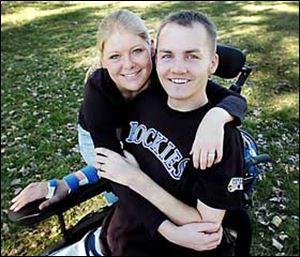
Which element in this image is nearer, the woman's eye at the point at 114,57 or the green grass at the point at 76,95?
the woman's eye at the point at 114,57

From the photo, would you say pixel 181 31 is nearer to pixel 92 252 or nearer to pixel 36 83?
pixel 92 252

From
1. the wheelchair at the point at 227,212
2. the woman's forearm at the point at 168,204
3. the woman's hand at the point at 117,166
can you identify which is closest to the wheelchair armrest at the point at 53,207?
the wheelchair at the point at 227,212

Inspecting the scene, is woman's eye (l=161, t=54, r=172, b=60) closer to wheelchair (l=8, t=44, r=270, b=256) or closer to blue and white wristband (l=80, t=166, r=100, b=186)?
wheelchair (l=8, t=44, r=270, b=256)

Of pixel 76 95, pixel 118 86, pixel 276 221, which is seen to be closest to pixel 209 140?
pixel 118 86

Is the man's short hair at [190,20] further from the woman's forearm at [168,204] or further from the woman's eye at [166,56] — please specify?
the woman's forearm at [168,204]

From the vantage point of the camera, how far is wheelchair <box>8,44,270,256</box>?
2.39 m

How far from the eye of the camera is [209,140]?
2027mm

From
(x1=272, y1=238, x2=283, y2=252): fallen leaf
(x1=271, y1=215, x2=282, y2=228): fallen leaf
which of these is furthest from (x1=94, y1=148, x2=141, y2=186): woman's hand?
(x1=271, y1=215, x2=282, y2=228): fallen leaf

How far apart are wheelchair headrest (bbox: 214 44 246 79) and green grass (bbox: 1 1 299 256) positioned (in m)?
1.68

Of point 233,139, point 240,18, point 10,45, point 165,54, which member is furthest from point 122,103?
point 240,18

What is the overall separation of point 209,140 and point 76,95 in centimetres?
491

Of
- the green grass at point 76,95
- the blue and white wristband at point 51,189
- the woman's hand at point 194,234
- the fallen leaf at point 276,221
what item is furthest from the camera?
the green grass at point 76,95

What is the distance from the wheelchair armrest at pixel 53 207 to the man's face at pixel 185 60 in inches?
30.4

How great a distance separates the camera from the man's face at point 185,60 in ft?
7.07
